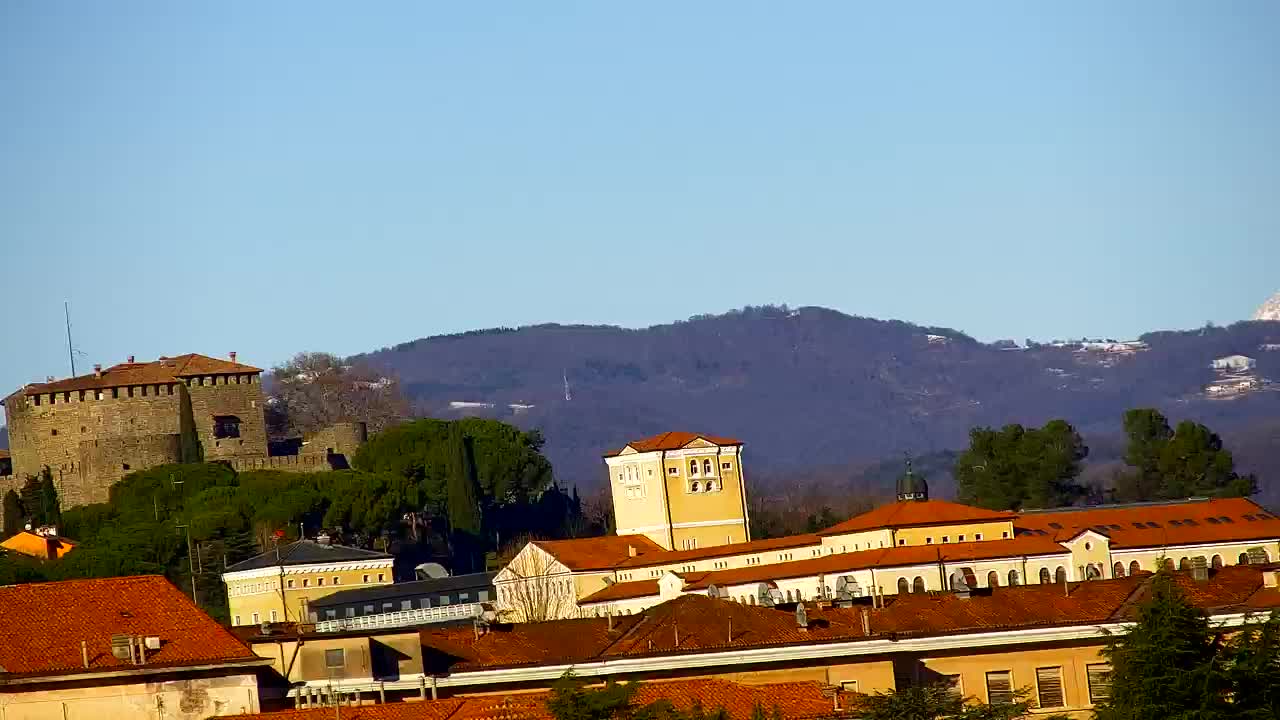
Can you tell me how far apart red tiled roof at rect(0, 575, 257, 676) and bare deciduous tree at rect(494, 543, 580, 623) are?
5875 centimetres

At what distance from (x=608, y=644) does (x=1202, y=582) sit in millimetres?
9373

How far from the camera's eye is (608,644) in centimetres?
4694

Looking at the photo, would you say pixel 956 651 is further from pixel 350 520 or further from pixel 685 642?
pixel 350 520

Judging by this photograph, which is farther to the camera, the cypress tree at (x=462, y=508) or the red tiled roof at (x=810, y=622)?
the cypress tree at (x=462, y=508)

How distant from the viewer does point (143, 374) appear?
124188mm

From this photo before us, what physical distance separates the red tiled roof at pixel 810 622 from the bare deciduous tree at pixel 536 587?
47495mm

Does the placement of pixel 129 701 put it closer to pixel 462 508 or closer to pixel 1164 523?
pixel 1164 523

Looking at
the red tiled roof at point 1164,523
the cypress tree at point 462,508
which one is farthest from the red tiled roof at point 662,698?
the cypress tree at point 462,508

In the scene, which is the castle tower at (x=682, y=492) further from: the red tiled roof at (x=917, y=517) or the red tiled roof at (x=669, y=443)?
the red tiled roof at (x=917, y=517)

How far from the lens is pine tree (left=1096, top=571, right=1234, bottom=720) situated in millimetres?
30703

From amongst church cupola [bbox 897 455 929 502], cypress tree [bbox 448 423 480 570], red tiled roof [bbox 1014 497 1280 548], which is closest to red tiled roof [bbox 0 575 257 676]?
red tiled roof [bbox 1014 497 1280 548]

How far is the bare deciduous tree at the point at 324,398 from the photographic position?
468ft

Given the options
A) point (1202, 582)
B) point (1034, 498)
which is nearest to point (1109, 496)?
point (1034, 498)

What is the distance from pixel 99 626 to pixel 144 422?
85863mm
